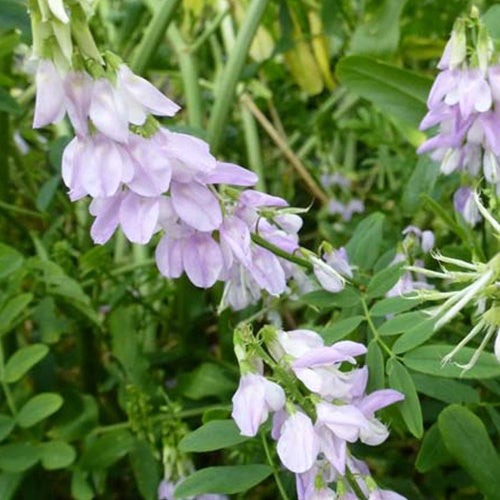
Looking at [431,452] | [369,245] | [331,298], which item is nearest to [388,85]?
[369,245]

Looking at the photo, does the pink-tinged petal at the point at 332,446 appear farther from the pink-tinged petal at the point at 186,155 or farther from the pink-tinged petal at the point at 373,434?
the pink-tinged petal at the point at 186,155

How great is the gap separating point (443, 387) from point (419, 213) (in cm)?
37

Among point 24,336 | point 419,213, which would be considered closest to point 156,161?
point 419,213

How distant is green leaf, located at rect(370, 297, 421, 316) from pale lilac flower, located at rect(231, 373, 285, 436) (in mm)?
161

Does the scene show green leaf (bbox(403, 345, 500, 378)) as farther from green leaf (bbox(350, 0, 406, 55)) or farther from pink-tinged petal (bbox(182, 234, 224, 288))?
green leaf (bbox(350, 0, 406, 55))

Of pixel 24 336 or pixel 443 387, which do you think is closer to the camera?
pixel 443 387

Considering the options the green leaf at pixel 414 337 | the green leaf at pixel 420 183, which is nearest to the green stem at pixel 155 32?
the green leaf at pixel 420 183

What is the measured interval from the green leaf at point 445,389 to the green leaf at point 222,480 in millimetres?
123

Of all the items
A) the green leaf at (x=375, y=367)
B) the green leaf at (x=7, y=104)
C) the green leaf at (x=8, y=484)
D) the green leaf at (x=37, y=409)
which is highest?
the green leaf at (x=375, y=367)

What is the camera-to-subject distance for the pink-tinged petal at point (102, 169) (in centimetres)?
54

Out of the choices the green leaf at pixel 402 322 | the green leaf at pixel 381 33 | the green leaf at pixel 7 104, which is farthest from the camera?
the green leaf at pixel 381 33

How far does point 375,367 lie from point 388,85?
402 millimetres

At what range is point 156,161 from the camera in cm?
55

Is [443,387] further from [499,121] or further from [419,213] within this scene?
[419,213]
